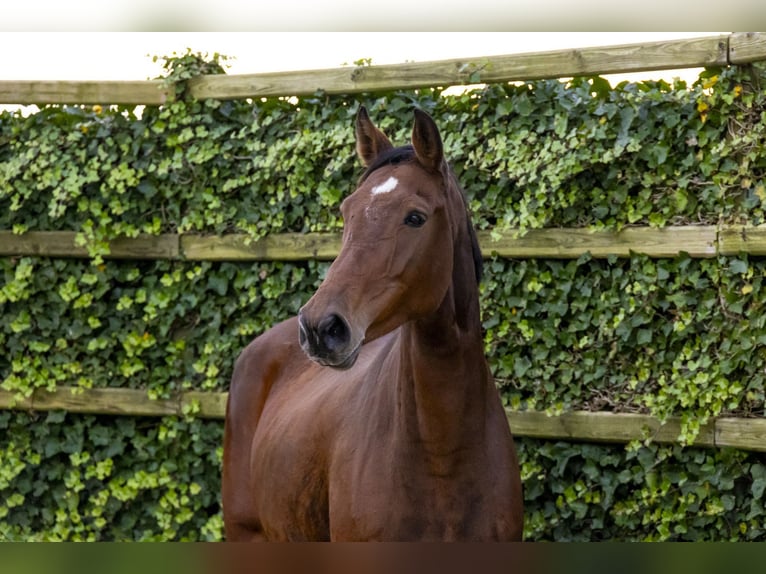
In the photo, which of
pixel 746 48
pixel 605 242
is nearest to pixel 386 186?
pixel 605 242

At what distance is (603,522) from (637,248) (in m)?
1.28

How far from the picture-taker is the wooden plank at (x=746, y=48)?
12.7 ft

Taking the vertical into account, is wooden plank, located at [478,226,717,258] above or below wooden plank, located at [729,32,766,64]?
below

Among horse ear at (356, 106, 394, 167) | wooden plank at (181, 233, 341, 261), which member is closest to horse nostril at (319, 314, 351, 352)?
horse ear at (356, 106, 394, 167)

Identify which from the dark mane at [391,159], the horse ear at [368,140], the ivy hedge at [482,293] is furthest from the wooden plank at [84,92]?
the dark mane at [391,159]

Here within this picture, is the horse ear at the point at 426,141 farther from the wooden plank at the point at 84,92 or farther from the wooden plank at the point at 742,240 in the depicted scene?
the wooden plank at the point at 84,92

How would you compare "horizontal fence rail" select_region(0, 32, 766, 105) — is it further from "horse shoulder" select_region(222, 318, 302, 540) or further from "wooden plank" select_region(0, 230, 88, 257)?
"horse shoulder" select_region(222, 318, 302, 540)

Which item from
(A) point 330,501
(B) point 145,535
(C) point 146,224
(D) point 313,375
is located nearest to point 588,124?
(D) point 313,375

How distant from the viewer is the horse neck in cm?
303

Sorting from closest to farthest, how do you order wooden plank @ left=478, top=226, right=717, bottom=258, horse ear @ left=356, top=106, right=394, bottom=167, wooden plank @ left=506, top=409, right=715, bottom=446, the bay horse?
the bay horse < horse ear @ left=356, top=106, right=394, bottom=167 < wooden plank @ left=478, top=226, right=717, bottom=258 < wooden plank @ left=506, top=409, right=715, bottom=446

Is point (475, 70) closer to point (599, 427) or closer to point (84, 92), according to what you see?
point (599, 427)

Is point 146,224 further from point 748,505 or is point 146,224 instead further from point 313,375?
point 748,505

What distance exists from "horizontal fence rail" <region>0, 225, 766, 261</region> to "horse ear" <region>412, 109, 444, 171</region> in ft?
5.13

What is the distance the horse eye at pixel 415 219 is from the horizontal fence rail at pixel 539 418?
1932 millimetres
